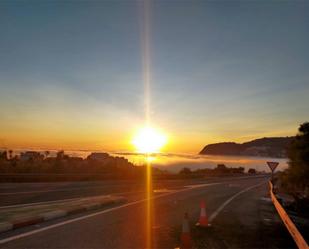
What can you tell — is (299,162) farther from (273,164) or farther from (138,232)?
(138,232)

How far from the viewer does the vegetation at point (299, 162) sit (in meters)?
27.8

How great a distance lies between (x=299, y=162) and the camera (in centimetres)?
2833

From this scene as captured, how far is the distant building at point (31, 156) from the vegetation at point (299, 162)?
27.6 m

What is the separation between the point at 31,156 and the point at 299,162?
31390 mm

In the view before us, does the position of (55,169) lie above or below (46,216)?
above

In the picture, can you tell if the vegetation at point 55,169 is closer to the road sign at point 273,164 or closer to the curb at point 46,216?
the road sign at point 273,164

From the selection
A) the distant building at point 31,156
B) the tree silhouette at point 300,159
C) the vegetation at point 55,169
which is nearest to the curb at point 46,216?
the tree silhouette at point 300,159

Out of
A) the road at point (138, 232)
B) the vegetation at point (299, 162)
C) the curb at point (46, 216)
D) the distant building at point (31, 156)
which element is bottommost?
the road at point (138, 232)

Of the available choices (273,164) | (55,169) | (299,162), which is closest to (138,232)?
(299,162)

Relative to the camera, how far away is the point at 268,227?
14.0 metres

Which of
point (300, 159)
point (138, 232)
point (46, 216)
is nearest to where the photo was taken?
point (138, 232)

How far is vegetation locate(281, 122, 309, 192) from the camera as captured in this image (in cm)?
2783

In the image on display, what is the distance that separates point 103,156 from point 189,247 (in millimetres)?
58179

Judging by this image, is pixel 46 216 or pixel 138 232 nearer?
pixel 138 232
